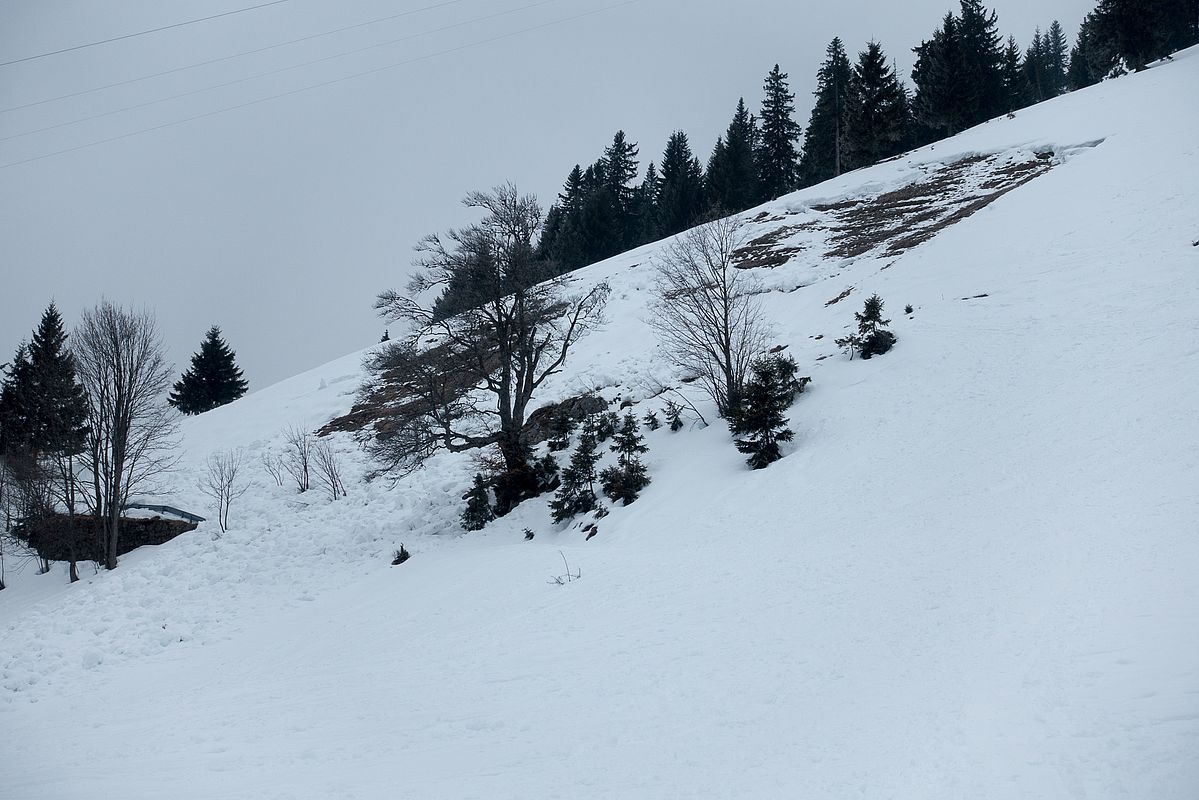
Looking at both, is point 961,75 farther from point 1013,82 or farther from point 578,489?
point 578,489

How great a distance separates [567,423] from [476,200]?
734cm

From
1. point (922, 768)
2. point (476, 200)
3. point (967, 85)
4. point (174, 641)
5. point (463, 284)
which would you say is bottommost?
point (174, 641)

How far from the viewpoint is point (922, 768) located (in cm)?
444

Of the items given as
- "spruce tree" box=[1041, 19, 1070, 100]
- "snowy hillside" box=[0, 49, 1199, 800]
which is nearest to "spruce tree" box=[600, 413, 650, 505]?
"snowy hillside" box=[0, 49, 1199, 800]

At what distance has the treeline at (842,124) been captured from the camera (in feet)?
146

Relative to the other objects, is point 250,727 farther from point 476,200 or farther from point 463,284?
point 476,200

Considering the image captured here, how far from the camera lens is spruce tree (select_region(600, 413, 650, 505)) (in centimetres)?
1459

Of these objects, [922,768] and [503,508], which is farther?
[503,508]

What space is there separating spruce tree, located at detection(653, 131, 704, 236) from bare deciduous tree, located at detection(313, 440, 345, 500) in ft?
134

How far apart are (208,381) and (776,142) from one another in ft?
183

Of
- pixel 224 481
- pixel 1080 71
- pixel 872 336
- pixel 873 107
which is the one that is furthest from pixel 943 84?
pixel 224 481

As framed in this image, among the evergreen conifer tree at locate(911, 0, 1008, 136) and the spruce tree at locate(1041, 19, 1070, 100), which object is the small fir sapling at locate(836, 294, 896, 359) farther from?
the spruce tree at locate(1041, 19, 1070, 100)

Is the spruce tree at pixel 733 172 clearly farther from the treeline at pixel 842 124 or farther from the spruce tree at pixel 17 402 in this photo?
the spruce tree at pixel 17 402

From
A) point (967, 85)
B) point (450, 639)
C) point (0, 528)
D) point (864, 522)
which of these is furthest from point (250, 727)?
point (967, 85)
